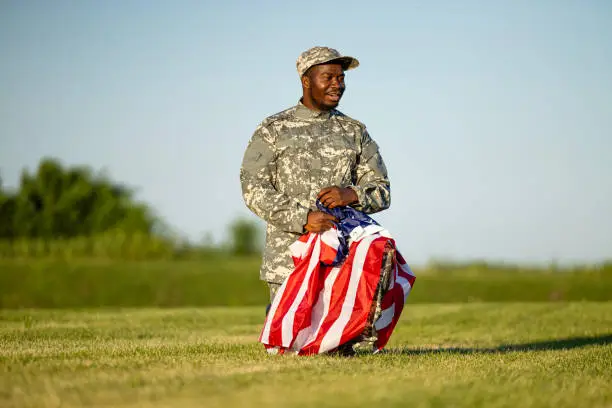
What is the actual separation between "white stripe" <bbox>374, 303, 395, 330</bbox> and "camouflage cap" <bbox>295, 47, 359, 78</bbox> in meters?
1.92

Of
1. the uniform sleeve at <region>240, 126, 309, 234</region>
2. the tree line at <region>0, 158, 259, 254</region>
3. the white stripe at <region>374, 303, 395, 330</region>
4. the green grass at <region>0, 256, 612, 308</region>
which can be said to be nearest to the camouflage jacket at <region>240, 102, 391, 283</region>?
the uniform sleeve at <region>240, 126, 309, 234</region>

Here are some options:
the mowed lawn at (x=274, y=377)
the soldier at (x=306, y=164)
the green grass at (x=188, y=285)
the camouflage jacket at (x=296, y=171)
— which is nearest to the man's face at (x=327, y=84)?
the soldier at (x=306, y=164)

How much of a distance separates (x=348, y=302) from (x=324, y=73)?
5.81 ft

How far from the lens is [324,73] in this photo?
697 cm

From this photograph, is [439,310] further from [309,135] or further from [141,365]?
[141,365]

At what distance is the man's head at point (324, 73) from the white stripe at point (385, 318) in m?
1.62

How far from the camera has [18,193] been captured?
4131cm

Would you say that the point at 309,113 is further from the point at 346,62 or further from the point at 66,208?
the point at 66,208

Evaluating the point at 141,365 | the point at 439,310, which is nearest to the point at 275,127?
the point at 141,365

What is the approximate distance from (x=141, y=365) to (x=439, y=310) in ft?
34.4

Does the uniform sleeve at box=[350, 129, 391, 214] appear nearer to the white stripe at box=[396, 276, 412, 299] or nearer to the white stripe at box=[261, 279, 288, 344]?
the white stripe at box=[396, 276, 412, 299]

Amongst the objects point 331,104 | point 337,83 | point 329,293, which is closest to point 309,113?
point 331,104

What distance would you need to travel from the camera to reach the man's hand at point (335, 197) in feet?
22.0

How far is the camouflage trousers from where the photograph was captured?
6.64 metres
